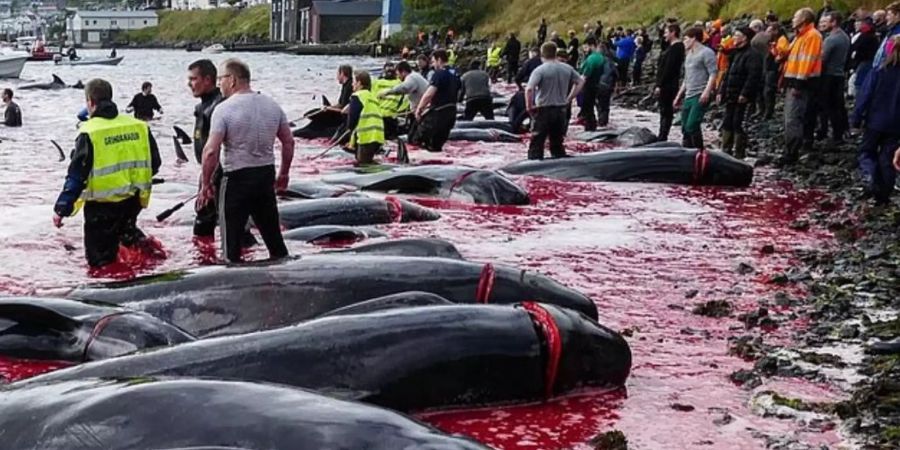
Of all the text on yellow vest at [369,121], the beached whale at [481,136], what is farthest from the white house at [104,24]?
the text on yellow vest at [369,121]

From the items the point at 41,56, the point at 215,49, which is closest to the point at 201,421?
the point at 41,56

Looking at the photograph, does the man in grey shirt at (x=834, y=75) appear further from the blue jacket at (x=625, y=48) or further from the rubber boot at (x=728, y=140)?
the blue jacket at (x=625, y=48)

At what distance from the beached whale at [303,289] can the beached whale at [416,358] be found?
1.06 meters

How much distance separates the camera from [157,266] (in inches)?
431

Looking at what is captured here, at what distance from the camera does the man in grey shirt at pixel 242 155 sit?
898 cm

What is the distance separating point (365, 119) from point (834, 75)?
7.53m

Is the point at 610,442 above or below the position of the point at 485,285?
below

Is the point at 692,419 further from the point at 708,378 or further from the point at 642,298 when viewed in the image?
the point at 642,298

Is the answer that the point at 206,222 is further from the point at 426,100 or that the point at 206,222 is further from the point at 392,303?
the point at 426,100

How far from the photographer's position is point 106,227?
33.8 ft

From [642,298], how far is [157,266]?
191 inches

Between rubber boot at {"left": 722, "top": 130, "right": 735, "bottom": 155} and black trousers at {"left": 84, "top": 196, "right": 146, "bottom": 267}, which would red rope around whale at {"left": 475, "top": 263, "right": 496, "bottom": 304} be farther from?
rubber boot at {"left": 722, "top": 130, "right": 735, "bottom": 155}

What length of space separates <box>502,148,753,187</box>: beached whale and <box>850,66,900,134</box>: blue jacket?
143 inches

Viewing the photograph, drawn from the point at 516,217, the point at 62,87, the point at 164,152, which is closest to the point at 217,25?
the point at 62,87
